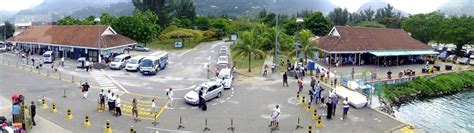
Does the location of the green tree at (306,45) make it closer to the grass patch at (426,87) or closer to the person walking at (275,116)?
the grass patch at (426,87)

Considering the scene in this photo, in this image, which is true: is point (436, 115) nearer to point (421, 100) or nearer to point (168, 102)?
point (421, 100)

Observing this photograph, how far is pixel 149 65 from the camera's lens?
41.3 meters

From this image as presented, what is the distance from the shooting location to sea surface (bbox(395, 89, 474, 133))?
3086 cm

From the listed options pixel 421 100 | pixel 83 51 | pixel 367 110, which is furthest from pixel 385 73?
pixel 83 51

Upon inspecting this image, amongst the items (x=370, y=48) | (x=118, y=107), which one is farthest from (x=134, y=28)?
(x=118, y=107)

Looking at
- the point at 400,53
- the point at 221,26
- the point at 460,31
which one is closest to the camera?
the point at 400,53

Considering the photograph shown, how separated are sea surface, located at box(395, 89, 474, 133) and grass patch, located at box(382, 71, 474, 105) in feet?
3.41

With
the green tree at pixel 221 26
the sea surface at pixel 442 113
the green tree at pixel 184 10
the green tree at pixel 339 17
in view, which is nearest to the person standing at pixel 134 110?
the sea surface at pixel 442 113

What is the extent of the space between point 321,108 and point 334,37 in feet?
90.9

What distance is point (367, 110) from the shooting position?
92.1 ft

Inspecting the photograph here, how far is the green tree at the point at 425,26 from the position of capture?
239 ft

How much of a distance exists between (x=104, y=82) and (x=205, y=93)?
12.4 meters

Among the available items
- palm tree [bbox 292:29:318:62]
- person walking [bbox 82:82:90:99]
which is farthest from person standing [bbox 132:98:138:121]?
palm tree [bbox 292:29:318:62]

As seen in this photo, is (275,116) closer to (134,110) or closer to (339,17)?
(134,110)
